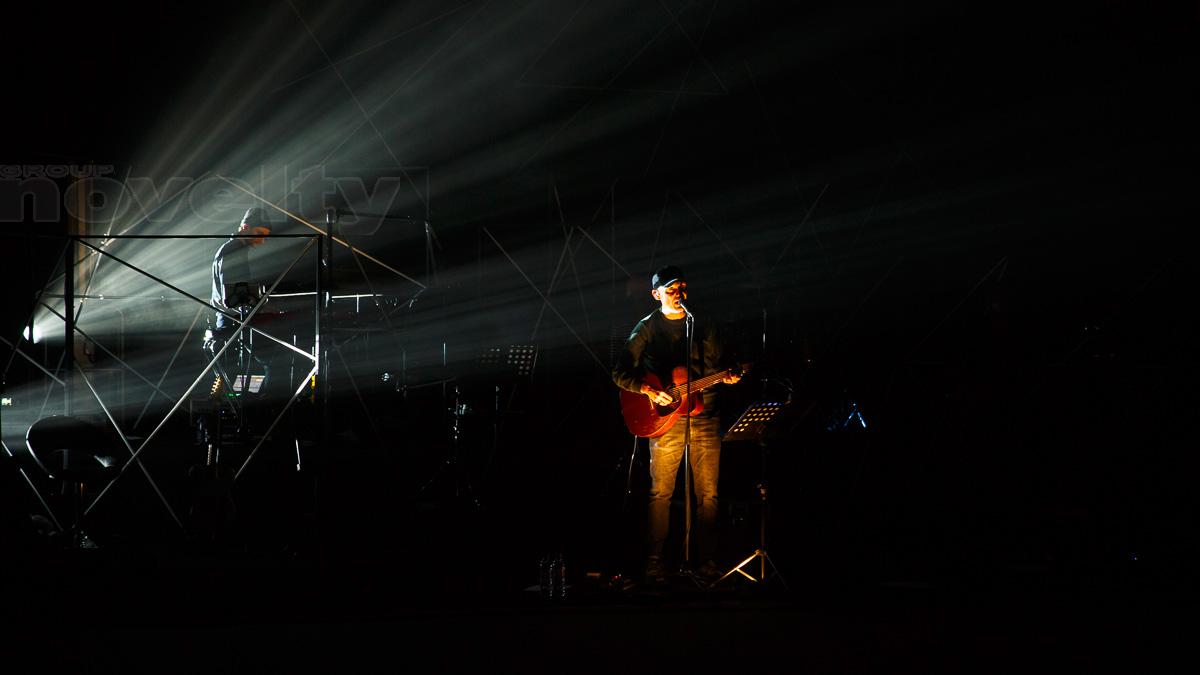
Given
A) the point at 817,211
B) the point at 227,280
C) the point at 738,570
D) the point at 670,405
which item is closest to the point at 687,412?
the point at 670,405

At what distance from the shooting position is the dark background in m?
7.36

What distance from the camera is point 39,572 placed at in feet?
14.7

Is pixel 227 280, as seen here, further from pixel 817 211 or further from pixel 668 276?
pixel 817 211

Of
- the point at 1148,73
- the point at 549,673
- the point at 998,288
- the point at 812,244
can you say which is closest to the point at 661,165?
the point at 812,244

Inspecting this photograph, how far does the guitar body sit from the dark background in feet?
6.72

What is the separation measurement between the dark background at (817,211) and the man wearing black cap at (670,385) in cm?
189

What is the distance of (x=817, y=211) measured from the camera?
9.91 metres

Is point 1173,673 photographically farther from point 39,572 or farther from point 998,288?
point 998,288

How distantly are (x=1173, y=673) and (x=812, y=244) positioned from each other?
7.04 m

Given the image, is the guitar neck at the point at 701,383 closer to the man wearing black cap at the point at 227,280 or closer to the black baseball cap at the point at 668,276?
the black baseball cap at the point at 668,276

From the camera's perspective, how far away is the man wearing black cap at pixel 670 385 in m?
4.88

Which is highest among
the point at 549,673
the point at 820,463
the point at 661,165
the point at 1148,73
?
the point at 1148,73

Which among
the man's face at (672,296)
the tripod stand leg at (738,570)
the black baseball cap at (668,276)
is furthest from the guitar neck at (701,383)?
the tripod stand leg at (738,570)

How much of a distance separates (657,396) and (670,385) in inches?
4.1
